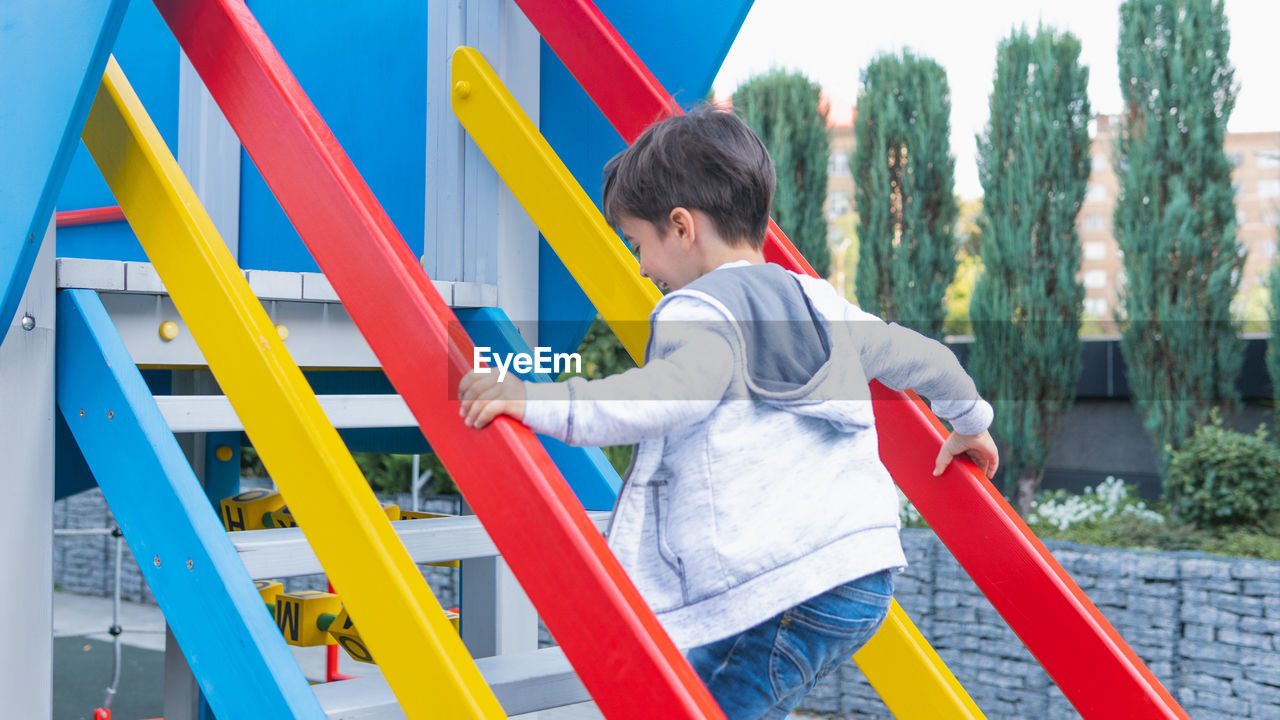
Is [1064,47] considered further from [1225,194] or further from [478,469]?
[478,469]

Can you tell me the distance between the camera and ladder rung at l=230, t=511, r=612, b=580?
141 cm

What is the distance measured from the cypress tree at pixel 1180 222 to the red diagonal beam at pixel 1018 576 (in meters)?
4.51

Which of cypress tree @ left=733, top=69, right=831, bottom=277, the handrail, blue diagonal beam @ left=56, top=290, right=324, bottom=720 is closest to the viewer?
blue diagonal beam @ left=56, top=290, right=324, bottom=720

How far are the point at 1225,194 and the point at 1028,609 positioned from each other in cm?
498

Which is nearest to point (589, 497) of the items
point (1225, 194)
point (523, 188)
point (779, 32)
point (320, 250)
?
point (523, 188)

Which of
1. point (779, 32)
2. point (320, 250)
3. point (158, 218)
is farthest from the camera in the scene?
point (779, 32)

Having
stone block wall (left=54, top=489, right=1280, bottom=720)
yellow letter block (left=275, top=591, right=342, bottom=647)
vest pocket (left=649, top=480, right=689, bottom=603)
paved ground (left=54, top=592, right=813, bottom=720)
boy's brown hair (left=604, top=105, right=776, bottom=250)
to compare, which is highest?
boy's brown hair (left=604, top=105, right=776, bottom=250)

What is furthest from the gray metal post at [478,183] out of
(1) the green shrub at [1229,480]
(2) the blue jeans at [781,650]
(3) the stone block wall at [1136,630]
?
(1) the green shrub at [1229,480]

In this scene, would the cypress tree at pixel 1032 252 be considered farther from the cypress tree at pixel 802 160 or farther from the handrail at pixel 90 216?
the handrail at pixel 90 216

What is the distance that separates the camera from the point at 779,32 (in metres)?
6.91

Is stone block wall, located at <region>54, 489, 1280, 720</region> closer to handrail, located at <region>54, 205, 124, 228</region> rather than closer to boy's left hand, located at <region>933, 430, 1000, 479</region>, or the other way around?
handrail, located at <region>54, 205, 124, 228</region>

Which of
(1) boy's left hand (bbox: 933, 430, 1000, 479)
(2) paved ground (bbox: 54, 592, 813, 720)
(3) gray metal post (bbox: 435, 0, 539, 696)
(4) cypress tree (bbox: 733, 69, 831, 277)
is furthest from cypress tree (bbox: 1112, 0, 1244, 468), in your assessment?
(1) boy's left hand (bbox: 933, 430, 1000, 479)

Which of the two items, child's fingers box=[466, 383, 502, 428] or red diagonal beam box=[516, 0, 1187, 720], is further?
red diagonal beam box=[516, 0, 1187, 720]

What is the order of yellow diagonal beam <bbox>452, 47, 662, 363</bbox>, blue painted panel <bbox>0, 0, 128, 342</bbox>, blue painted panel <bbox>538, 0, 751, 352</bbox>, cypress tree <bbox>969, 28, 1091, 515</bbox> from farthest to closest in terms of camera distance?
cypress tree <bbox>969, 28, 1091, 515</bbox>, blue painted panel <bbox>538, 0, 751, 352</bbox>, yellow diagonal beam <bbox>452, 47, 662, 363</bbox>, blue painted panel <bbox>0, 0, 128, 342</bbox>
